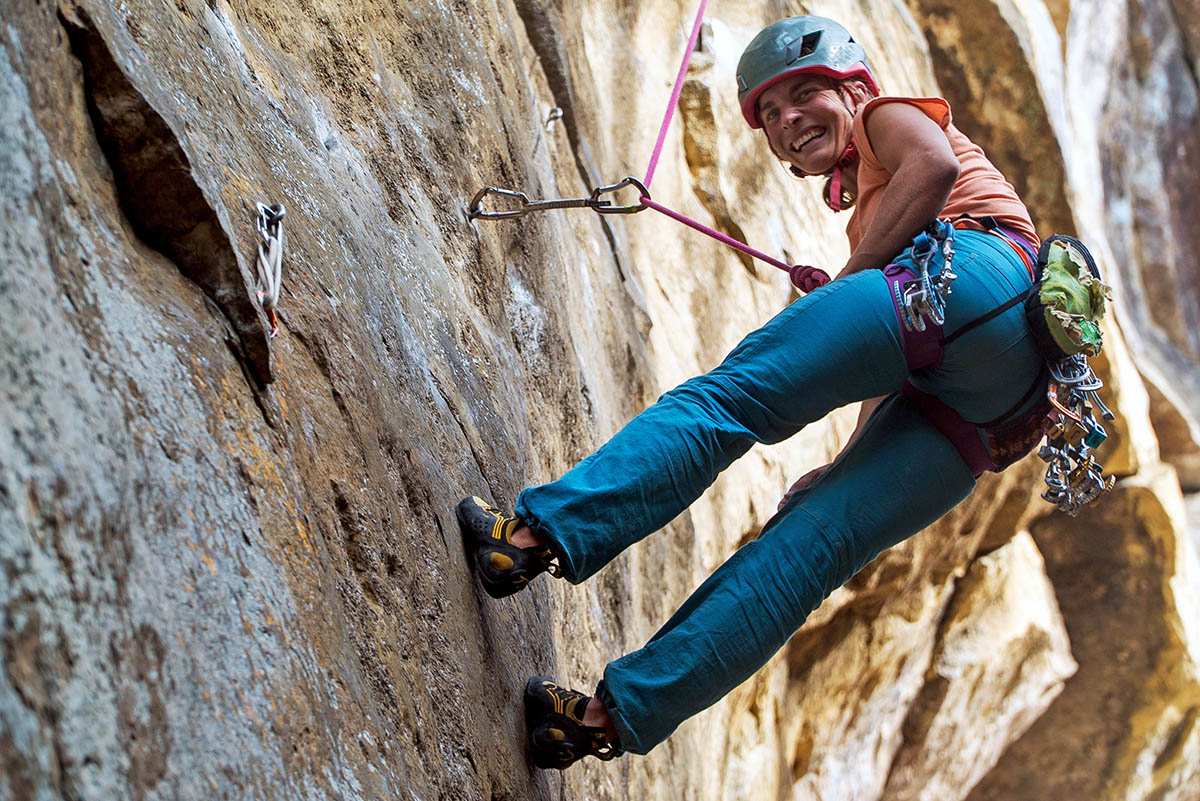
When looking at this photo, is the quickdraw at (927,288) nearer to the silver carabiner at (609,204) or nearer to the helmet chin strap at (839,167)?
the helmet chin strap at (839,167)

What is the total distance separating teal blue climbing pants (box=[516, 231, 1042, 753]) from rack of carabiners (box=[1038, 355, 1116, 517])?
0.07 meters

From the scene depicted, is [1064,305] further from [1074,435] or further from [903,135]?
[903,135]

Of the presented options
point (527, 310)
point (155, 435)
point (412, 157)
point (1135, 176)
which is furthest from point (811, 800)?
point (1135, 176)

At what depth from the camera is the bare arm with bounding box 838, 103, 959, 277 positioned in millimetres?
2113

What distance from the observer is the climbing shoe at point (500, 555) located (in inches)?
74.5

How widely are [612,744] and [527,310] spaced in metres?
1.16

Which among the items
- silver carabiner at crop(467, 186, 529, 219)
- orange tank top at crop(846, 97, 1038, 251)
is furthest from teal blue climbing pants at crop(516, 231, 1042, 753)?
silver carabiner at crop(467, 186, 529, 219)

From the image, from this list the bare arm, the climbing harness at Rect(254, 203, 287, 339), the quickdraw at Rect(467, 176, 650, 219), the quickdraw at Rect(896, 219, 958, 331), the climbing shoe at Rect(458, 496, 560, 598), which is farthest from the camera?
the quickdraw at Rect(467, 176, 650, 219)

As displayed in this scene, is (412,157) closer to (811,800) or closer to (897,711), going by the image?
(811,800)

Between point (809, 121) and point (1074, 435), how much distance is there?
0.86 meters

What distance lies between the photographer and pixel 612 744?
2.04m

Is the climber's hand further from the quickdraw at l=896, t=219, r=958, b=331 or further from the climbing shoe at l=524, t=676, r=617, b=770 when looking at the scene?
the climbing shoe at l=524, t=676, r=617, b=770

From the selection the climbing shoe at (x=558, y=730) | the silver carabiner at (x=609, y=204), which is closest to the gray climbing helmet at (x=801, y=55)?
the silver carabiner at (x=609, y=204)

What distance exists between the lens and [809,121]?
2.53 metres
